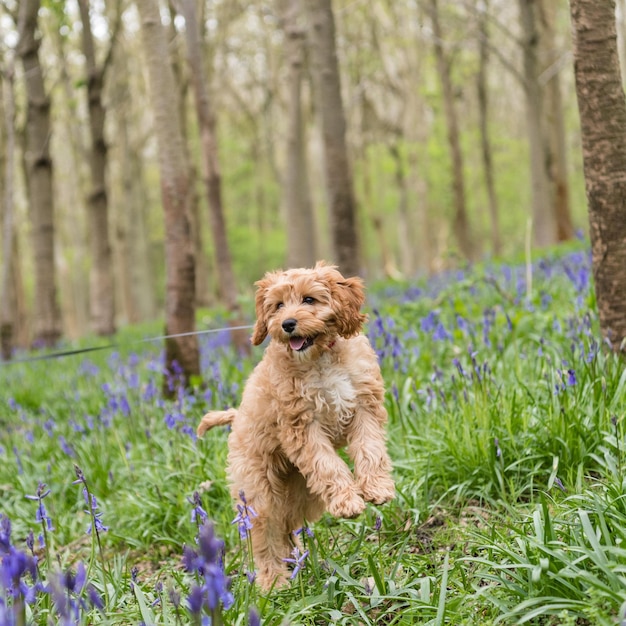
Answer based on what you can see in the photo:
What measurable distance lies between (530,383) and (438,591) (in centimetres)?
207

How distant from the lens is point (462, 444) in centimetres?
370

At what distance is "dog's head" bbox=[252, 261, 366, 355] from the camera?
2742 millimetres

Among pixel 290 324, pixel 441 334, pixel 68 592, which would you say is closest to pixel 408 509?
pixel 290 324

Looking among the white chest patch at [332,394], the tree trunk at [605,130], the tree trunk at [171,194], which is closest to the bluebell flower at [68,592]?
the white chest patch at [332,394]

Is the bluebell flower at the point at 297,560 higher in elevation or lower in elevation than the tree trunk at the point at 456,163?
lower

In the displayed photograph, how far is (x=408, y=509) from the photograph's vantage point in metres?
3.52

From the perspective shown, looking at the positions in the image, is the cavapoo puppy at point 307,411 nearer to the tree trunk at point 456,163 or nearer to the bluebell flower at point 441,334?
the bluebell flower at point 441,334

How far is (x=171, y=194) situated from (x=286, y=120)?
6.88 m

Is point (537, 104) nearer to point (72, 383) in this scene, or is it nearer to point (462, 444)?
point (72, 383)

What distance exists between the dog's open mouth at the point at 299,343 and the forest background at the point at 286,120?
418 cm

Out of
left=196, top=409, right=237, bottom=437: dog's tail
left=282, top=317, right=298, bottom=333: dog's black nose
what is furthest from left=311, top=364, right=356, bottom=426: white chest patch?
left=196, top=409, right=237, bottom=437: dog's tail

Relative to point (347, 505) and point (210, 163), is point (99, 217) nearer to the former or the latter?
point (210, 163)

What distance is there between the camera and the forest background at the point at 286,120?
41.4 ft

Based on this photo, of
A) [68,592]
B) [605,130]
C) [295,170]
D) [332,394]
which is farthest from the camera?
[295,170]
